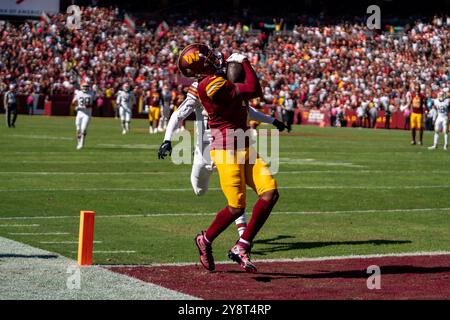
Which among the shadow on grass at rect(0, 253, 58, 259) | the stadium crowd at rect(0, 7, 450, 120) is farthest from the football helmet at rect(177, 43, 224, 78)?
the stadium crowd at rect(0, 7, 450, 120)

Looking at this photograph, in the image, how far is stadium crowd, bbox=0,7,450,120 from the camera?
54000 mm

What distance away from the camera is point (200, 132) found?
11.7m

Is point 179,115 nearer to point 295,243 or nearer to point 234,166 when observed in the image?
point 234,166

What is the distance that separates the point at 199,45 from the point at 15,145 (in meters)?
20.4

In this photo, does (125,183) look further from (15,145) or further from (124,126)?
(124,126)

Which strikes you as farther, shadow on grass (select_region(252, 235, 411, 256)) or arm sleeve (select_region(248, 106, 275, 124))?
shadow on grass (select_region(252, 235, 411, 256))

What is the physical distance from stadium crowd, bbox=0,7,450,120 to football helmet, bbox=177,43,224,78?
143 feet

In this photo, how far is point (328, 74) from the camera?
5653cm

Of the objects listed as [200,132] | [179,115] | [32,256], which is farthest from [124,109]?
[32,256]

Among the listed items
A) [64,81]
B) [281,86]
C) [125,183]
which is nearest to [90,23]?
[64,81]

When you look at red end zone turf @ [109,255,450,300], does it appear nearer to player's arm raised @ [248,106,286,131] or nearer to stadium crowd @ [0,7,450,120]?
player's arm raised @ [248,106,286,131]

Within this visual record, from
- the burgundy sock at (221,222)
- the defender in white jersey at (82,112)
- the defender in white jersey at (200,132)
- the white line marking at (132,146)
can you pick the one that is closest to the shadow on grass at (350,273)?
the burgundy sock at (221,222)

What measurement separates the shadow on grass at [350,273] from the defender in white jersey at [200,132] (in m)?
1.33

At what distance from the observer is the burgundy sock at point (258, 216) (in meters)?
9.21
